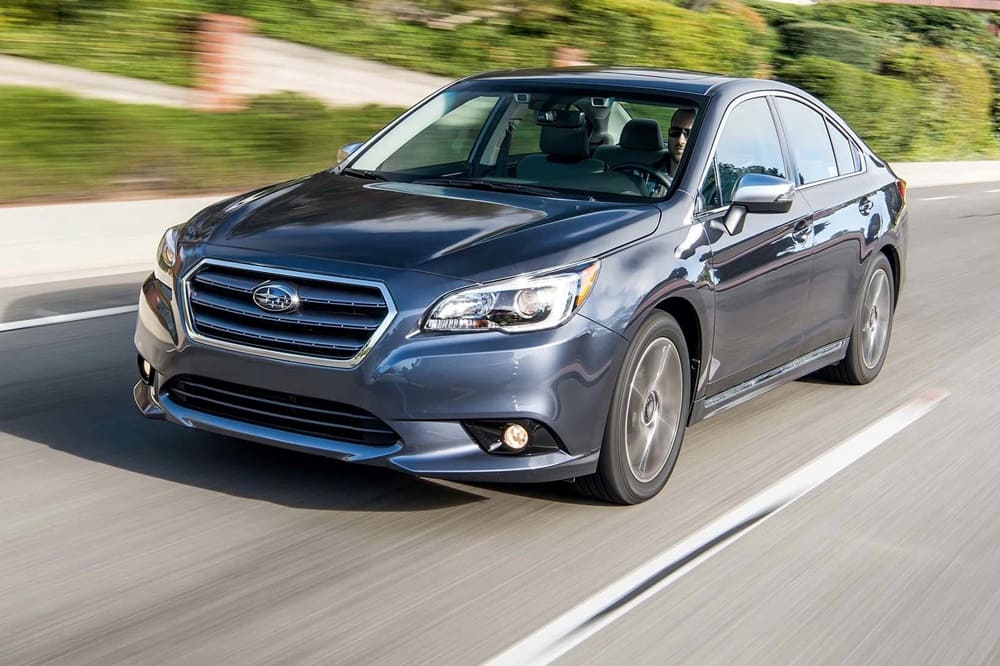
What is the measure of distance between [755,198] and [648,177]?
0.46 meters

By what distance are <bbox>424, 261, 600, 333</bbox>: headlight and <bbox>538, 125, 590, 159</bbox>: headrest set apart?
1.43 meters

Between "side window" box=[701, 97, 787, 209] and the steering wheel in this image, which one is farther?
"side window" box=[701, 97, 787, 209]

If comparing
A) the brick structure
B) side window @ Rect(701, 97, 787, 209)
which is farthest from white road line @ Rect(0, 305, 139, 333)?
the brick structure

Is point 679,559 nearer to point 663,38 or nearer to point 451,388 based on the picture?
point 451,388

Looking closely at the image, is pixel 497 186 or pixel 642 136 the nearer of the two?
pixel 497 186

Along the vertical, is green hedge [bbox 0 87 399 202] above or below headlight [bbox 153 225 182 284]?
below

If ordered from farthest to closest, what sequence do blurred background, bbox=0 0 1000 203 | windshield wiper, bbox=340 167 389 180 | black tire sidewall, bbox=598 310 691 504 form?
blurred background, bbox=0 0 1000 203, windshield wiper, bbox=340 167 389 180, black tire sidewall, bbox=598 310 691 504

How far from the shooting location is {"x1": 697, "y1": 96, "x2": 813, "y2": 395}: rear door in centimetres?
585

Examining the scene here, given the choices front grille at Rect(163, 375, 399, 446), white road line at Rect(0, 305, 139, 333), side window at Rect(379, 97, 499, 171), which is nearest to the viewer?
front grille at Rect(163, 375, 399, 446)

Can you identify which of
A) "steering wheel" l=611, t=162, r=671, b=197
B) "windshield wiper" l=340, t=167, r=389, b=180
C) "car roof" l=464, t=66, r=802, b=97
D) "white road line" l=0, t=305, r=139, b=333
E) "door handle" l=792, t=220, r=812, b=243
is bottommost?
"white road line" l=0, t=305, r=139, b=333

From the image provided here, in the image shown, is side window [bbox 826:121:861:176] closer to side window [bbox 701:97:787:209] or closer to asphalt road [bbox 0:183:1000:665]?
side window [bbox 701:97:787:209]

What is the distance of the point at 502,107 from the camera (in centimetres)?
672

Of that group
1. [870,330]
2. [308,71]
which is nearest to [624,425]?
[870,330]

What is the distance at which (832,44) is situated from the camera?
32875mm
